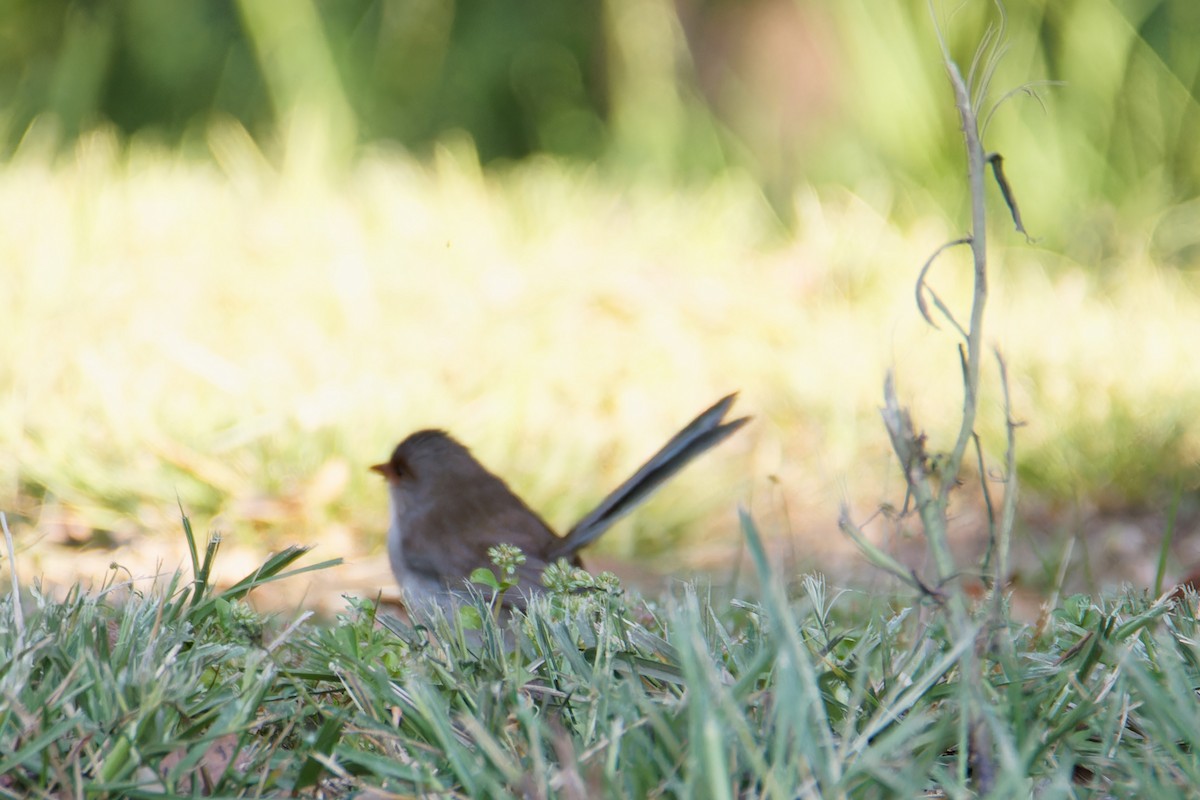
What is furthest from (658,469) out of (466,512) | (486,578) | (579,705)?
(579,705)

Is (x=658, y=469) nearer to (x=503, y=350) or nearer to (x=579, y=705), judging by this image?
(x=579, y=705)

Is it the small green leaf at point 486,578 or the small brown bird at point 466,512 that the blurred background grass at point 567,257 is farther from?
the small green leaf at point 486,578

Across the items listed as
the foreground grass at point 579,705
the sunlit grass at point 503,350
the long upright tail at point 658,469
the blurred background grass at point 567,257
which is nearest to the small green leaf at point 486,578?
the foreground grass at point 579,705

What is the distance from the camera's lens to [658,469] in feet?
9.17

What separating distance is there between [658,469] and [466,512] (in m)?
0.61

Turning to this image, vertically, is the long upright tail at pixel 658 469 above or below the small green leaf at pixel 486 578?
above

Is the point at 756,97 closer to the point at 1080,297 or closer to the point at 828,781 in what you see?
the point at 1080,297

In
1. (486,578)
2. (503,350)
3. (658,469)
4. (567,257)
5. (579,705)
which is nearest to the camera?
(579,705)

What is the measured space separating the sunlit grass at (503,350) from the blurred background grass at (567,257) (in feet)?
0.06

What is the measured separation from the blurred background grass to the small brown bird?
507mm

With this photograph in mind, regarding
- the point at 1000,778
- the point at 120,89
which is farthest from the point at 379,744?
the point at 120,89

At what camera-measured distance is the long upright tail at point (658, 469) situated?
8.73 feet

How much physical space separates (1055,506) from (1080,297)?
2.01 m

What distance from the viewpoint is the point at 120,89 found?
915 cm
